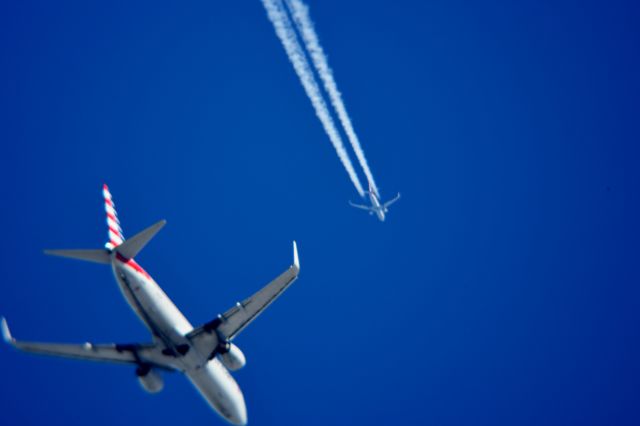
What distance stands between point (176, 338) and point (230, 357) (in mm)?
2953

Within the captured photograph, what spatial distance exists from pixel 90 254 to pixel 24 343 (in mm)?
8347

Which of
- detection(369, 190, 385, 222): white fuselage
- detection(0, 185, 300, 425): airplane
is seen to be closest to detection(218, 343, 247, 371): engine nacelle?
detection(0, 185, 300, 425): airplane

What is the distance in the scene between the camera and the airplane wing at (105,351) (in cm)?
3675

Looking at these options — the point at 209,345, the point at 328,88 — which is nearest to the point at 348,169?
the point at 328,88

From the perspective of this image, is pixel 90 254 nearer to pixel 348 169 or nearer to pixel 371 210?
pixel 348 169

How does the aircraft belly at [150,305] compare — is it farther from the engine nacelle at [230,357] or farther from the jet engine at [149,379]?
the jet engine at [149,379]

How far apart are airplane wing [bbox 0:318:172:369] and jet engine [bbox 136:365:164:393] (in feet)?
1.21

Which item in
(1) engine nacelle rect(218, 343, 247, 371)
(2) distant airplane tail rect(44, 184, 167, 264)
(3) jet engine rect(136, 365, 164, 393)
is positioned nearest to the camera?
(2) distant airplane tail rect(44, 184, 167, 264)

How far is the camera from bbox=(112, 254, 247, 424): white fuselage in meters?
32.4

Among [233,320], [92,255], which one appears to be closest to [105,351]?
[233,320]

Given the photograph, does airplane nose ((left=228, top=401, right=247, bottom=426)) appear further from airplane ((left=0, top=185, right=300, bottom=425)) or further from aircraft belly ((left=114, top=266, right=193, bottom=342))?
aircraft belly ((left=114, top=266, right=193, bottom=342))

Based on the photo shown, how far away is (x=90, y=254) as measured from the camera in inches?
1238

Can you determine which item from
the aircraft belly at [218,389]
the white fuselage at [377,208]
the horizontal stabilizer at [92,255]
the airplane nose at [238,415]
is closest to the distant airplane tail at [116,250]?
the horizontal stabilizer at [92,255]

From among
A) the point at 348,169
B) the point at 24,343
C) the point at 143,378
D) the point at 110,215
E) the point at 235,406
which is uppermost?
the point at 348,169
